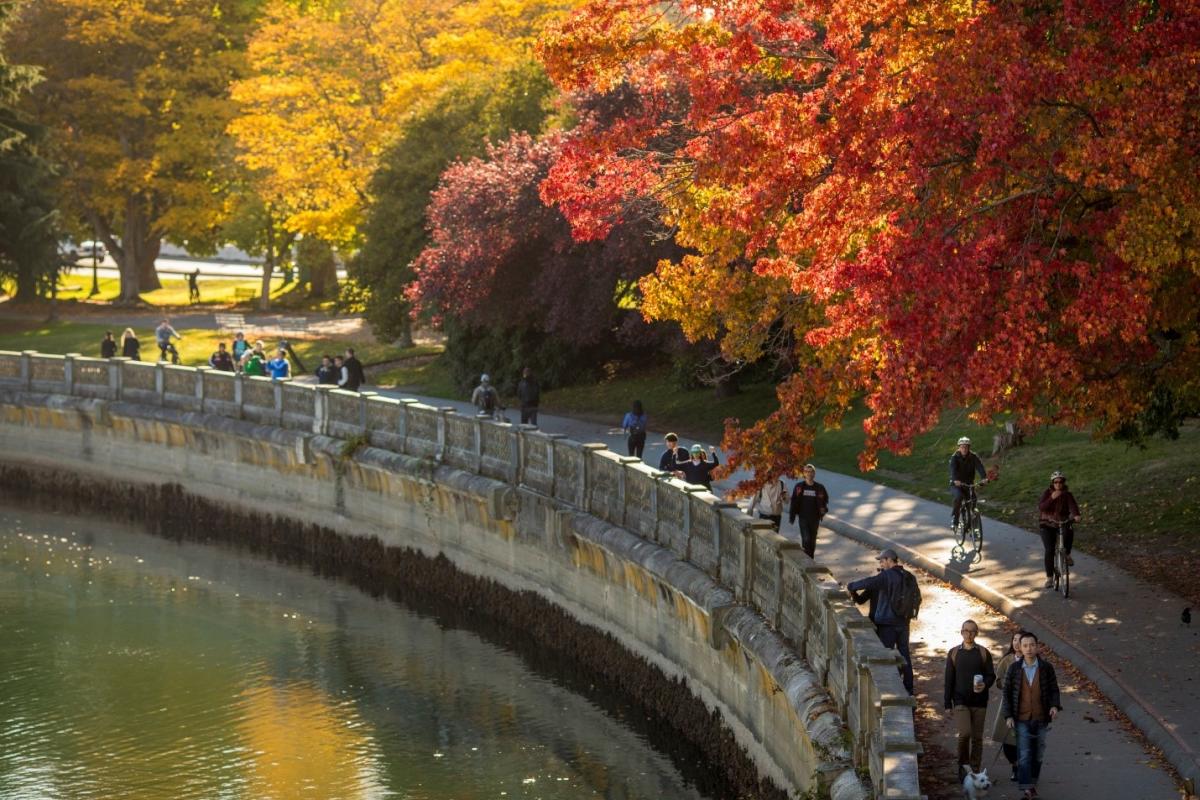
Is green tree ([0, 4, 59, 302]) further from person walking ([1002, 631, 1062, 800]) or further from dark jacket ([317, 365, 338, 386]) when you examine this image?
person walking ([1002, 631, 1062, 800])

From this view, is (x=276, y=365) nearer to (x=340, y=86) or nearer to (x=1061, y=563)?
(x=1061, y=563)

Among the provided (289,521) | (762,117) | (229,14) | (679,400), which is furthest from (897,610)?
(229,14)

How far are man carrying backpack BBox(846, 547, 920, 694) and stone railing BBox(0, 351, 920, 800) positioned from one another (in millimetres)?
478

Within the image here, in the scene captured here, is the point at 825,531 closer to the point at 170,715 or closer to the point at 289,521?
the point at 170,715

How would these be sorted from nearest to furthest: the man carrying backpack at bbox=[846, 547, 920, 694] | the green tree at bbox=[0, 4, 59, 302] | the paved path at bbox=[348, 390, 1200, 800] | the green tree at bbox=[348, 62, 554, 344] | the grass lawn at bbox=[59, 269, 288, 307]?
the paved path at bbox=[348, 390, 1200, 800]
the man carrying backpack at bbox=[846, 547, 920, 694]
the green tree at bbox=[348, 62, 554, 344]
the green tree at bbox=[0, 4, 59, 302]
the grass lawn at bbox=[59, 269, 288, 307]

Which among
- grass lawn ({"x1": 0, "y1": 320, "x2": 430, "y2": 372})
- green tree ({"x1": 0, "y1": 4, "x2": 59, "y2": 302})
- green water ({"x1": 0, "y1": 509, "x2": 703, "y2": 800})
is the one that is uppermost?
green tree ({"x1": 0, "y1": 4, "x2": 59, "y2": 302})

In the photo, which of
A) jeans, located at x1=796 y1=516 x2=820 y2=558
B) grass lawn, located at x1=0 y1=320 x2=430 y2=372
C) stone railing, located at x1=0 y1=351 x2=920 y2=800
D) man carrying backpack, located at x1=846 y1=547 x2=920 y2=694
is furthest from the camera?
grass lawn, located at x1=0 y1=320 x2=430 y2=372

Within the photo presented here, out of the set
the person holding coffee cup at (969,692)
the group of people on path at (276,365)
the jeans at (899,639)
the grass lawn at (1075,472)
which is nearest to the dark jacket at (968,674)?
the person holding coffee cup at (969,692)

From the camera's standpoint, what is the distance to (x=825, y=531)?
84.9 ft

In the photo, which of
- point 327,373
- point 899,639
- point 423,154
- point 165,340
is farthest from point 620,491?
point 423,154

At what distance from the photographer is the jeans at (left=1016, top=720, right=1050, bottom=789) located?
1471 centimetres

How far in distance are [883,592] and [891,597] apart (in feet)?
0.26

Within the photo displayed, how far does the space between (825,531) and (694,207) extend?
5127 mm

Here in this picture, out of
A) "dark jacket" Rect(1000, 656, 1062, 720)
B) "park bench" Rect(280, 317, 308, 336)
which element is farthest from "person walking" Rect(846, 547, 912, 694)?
"park bench" Rect(280, 317, 308, 336)
